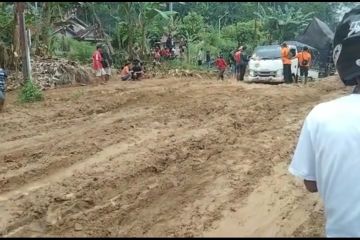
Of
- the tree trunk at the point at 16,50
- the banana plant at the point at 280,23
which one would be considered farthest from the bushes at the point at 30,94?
the banana plant at the point at 280,23

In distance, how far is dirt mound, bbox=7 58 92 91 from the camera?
1460 centimetres

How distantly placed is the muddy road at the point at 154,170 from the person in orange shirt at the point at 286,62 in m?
4.76

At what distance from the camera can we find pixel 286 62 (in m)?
15.9

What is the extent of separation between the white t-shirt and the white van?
567 inches

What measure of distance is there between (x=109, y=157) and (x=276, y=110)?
4651 mm

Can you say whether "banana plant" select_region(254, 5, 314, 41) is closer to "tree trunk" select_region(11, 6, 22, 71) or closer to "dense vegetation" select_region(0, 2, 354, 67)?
"dense vegetation" select_region(0, 2, 354, 67)

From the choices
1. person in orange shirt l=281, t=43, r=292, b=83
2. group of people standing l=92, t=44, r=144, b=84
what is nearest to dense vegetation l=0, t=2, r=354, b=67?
group of people standing l=92, t=44, r=144, b=84

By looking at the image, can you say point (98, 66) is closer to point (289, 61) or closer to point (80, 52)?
point (289, 61)

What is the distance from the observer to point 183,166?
669 centimetres

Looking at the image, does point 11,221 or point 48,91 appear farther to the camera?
point 48,91

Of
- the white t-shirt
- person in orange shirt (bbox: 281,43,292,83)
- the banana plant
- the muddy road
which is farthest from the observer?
the banana plant

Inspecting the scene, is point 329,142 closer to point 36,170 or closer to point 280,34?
point 36,170

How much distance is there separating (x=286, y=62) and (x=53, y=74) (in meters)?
7.14

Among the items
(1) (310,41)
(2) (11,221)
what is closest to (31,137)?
(2) (11,221)
